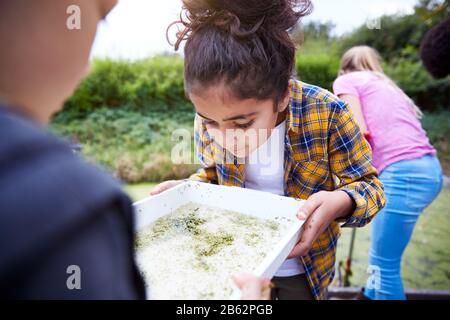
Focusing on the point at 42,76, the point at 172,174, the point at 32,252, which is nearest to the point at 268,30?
the point at 42,76

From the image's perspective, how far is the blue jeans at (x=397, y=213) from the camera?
2.85m

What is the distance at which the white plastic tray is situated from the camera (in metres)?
1.58

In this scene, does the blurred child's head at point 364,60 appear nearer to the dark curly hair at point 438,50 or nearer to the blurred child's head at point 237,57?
the dark curly hair at point 438,50

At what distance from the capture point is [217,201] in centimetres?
179

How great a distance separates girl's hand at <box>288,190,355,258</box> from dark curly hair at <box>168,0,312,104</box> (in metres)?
0.52

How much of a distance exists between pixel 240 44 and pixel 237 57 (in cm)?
6

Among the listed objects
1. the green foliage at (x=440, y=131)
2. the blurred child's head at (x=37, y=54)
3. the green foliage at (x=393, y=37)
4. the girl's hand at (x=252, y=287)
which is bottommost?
the green foliage at (x=440, y=131)

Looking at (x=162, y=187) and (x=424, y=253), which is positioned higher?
(x=162, y=187)

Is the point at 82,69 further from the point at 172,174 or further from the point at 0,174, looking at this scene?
the point at 172,174

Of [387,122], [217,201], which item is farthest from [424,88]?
[217,201]

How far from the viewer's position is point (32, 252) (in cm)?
42

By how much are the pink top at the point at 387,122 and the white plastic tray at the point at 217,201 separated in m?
1.72

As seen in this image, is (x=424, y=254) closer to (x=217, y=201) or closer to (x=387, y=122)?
(x=387, y=122)

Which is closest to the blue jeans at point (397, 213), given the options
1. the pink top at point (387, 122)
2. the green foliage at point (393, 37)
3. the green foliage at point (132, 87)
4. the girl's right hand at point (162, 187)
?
the pink top at point (387, 122)
